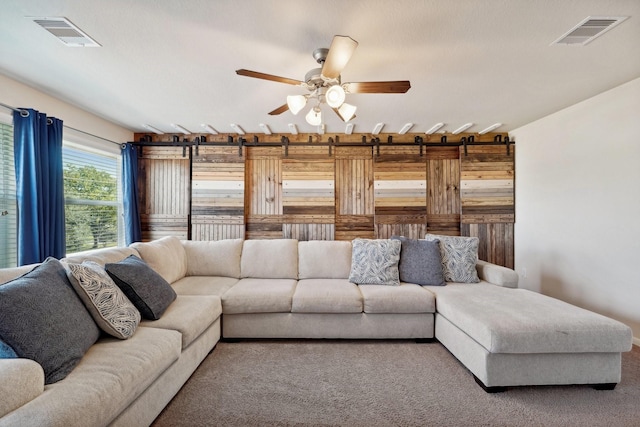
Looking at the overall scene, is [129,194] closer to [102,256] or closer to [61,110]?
[61,110]

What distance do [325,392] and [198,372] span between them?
3.33 feet

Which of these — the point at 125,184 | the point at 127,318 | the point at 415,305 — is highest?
the point at 125,184

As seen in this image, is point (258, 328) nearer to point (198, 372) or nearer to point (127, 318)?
point (198, 372)

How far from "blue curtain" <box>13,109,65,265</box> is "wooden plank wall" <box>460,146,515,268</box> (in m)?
5.28

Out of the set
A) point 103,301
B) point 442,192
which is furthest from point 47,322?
point 442,192

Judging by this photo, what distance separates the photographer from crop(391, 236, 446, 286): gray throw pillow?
9.50 feet

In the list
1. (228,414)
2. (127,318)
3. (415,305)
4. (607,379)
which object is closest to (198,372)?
(228,414)

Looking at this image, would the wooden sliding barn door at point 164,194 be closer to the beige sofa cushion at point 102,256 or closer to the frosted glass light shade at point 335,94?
the beige sofa cushion at point 102,256

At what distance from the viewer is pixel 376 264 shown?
2.99m

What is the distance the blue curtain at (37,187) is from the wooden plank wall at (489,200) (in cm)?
528

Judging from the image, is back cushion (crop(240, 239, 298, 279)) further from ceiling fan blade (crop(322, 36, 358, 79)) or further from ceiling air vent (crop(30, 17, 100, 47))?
ceiling air vent (crop(30, 17, 100, 47))

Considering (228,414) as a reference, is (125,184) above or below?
above

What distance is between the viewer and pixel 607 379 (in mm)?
1881

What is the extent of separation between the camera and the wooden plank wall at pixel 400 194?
438 centimetres
